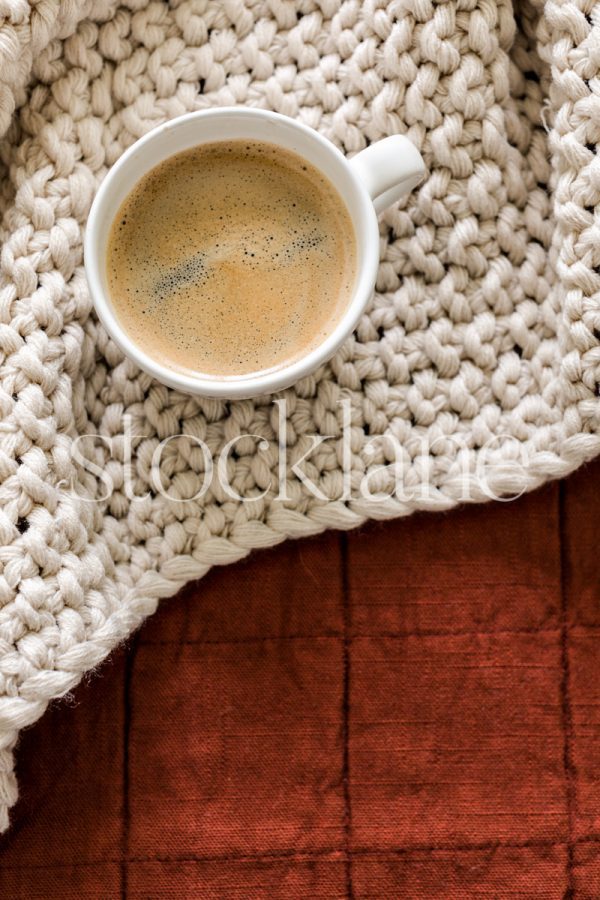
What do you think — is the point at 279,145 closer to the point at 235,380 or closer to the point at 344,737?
the point at 235,380

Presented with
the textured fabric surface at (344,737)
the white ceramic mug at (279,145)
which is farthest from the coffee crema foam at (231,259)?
the textured fabric surface at (344,737)

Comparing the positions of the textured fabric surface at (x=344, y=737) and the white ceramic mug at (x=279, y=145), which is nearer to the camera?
the white ceramic mug at (x=279, y=145)

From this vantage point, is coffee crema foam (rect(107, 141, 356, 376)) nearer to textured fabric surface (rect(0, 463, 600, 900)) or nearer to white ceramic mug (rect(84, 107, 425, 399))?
white ceramic mug (rect(84, 107, 425, 399))

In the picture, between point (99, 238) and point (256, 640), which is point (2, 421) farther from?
point (256, 640)

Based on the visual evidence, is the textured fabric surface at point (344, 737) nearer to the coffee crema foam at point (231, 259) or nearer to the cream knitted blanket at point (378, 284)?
the cream knitted blanket at point (378, 284)

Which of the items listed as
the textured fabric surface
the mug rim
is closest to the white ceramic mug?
the mug rim

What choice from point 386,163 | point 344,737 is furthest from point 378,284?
point 344,737
